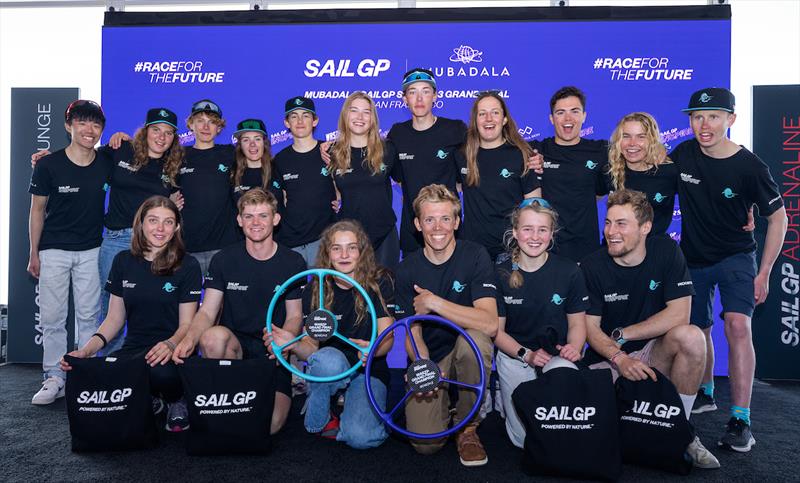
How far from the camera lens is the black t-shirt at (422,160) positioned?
425 centimetres

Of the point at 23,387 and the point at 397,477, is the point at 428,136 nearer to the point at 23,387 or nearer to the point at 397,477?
the point at 397,477

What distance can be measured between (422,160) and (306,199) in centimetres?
95

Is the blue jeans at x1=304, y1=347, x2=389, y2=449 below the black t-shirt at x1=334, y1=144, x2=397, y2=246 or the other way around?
below

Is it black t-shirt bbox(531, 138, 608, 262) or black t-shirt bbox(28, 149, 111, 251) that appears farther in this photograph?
black t-shirt bbox(28, 149, 111, 251)

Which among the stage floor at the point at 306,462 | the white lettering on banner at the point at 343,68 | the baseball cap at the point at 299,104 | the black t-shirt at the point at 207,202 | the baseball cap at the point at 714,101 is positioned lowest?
the stage floor at the point at 306,462

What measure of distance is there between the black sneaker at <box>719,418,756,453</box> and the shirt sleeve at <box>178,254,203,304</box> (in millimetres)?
3462

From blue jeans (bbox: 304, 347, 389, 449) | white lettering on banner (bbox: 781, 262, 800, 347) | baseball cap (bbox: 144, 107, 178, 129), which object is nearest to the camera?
blue jeans (bbox: 304, 347, 389, 449)

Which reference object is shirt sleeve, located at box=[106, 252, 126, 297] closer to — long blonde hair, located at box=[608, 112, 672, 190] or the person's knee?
long blonde hair, located at box=[608, 112, 672, 190]

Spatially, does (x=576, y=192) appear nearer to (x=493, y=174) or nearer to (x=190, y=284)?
(x=493, y=174)

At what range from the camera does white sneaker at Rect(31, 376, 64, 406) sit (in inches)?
169

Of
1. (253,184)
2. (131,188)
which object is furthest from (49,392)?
(253,184)

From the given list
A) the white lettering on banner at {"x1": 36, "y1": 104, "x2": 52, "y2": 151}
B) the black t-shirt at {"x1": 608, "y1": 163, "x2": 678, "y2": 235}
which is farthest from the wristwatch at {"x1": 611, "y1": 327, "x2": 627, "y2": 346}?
the white lettering on banner at {"x1": 36, "y1": 104, "x2": 52, "y2": 151}

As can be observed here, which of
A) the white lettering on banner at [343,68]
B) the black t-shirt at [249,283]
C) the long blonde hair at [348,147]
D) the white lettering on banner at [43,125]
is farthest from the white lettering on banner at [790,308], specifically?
the white lettering on banner at [43,125]

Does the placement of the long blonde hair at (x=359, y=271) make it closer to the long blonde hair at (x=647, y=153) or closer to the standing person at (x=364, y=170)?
the standing person at (x=364, y=170)
